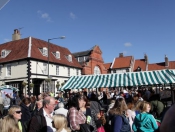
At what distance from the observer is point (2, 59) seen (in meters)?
33.3

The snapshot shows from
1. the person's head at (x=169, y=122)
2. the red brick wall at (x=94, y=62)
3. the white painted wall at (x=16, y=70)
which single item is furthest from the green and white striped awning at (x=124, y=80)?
the red brick wall at (x=94, y=62)

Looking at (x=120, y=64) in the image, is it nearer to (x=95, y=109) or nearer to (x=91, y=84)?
(x=91, y=84)

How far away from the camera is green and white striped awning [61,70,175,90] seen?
1418cm

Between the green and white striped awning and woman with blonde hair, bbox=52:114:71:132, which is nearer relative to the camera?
woman with blonde hair, bbox=52:114:71:132

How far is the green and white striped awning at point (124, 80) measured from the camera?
46.5 feet

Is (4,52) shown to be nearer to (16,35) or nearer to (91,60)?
(16,35)

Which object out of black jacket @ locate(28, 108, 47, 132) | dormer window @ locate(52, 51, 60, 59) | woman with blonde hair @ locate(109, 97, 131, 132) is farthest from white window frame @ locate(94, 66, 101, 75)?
black jacket @ locate(28, 108, 47, 132)

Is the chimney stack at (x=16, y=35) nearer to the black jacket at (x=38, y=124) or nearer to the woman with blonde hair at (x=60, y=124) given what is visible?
the black jacket at (x=38, y=124)

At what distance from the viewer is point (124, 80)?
15.4 metres

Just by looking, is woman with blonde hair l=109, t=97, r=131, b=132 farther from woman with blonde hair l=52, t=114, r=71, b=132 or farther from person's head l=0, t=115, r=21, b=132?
person's head l=0, t=115, r=21, b=132

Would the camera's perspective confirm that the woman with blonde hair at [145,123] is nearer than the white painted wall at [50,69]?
Yes

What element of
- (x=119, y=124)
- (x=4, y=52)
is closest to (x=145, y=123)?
(x=119, y=124)

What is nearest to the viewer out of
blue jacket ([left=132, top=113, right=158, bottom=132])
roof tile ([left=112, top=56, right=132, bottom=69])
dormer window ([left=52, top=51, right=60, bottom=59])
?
blue jacket ([left=132, top=113, right=158, bottom=132])

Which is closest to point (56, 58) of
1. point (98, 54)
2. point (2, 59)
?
point (2, 59)
